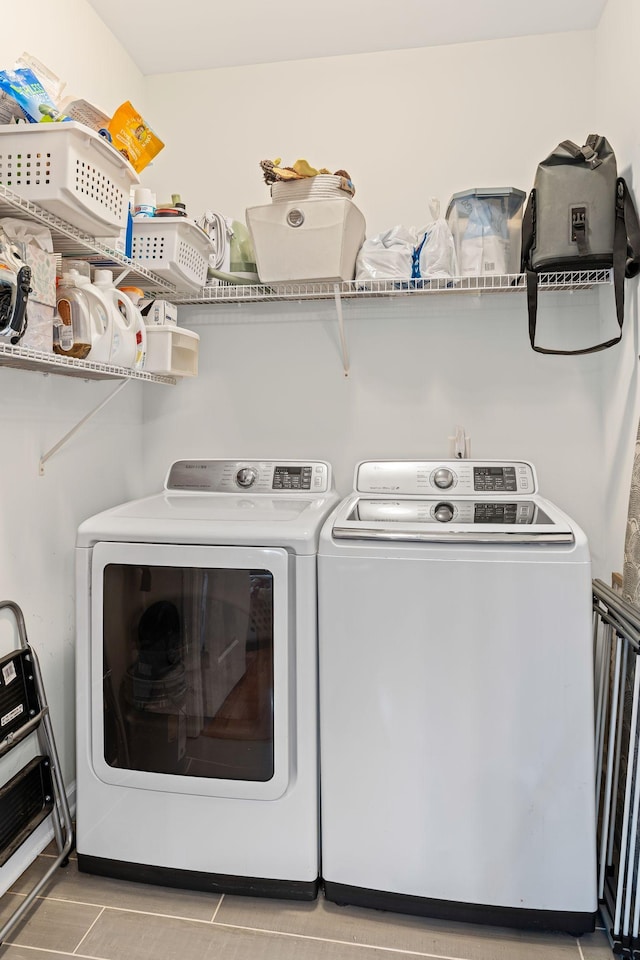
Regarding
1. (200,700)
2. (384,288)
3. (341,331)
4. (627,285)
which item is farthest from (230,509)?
(627,285)

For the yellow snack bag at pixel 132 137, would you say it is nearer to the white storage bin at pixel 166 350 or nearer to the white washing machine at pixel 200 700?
the white storage bin at pixel 166 350

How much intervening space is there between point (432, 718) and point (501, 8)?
232 cm

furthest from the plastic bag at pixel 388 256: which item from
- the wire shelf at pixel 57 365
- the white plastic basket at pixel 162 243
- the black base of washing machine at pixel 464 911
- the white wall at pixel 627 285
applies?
the black base of washing machine at pixel 464 911

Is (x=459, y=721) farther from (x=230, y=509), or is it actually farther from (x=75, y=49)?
(x=75, y=49)

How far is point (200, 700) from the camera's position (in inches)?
67.6

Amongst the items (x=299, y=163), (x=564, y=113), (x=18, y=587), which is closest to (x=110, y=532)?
(x=18, y=587)

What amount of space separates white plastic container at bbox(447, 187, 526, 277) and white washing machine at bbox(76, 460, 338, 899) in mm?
1007

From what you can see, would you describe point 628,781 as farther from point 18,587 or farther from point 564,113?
point 564,113

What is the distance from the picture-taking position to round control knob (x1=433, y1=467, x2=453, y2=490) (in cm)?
211

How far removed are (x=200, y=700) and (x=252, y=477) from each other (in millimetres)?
831

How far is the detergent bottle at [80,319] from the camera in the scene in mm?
1608

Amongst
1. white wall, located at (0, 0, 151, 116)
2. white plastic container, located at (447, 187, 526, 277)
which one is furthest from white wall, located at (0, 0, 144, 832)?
white plastic container, located at (447, 187, 526, 277)

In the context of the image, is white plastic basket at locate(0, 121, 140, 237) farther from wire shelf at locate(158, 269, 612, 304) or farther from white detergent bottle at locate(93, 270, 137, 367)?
wire shelf at locate(158, 269, 612, 304)

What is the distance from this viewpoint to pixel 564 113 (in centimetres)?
229
